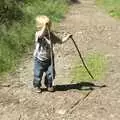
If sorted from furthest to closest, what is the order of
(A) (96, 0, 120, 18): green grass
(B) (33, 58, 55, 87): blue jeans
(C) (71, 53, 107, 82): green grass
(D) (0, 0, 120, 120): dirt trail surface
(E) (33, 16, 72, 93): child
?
1. (A) (96, 0, 120, 18): green grass
2. (C) (71, 53, 107, 82): green grass
3. (B) (33, 58, 55, 87): blue jeans
4. (E) (33, 16, 72, 93): child
5. (D) (0, 0, 120, 120): dirt trail surface

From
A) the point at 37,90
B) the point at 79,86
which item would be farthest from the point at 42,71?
the point at 79,86

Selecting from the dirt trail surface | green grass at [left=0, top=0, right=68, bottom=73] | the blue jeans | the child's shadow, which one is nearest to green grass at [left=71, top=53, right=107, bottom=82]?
the dirt trail surface

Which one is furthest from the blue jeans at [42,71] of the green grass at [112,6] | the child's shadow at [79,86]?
the green grass at [112,6]

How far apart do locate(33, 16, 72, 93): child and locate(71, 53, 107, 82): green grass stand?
2.82 ft

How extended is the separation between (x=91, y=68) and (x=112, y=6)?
30.6 ft

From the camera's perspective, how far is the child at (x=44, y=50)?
7.00 meters

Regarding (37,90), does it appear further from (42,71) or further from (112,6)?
(112,6)

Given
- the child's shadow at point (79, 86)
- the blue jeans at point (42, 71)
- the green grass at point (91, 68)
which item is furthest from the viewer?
the green grass at point (91, 68)

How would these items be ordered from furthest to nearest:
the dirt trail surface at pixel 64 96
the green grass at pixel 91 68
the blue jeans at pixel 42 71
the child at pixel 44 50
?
the green grass at pixel 91 68, the blue jeans at pixel 42 71, the child at pixel 44 50, the dirt trail surface at pixel 64 96

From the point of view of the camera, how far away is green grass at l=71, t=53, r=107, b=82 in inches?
317

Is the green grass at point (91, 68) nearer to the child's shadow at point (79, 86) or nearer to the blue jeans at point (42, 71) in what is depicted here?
the child's shadow at point (79, 86)

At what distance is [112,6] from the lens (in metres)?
17.5

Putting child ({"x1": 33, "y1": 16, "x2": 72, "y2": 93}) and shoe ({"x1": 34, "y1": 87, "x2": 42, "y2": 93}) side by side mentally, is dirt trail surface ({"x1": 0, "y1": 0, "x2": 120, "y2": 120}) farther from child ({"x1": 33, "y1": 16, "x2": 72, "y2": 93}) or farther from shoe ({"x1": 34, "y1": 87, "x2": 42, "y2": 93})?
child ({"x1": 33, "y1": 16, "x2": 72, "y2": 93})

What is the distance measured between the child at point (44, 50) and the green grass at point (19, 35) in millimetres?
1237
